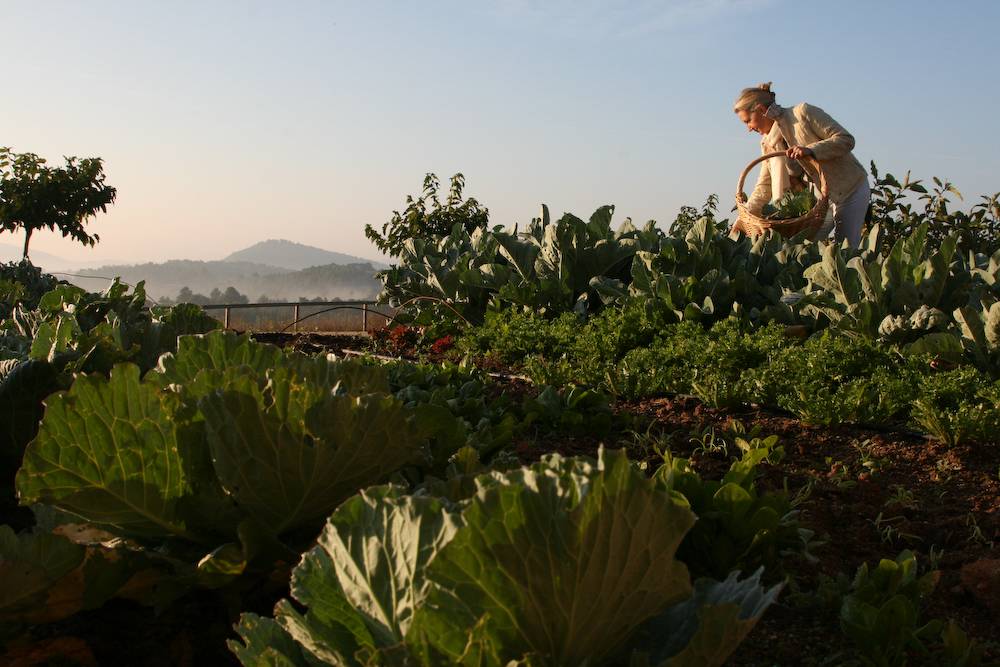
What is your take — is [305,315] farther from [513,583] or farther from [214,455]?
[513,583]

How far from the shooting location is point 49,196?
71.9 ft

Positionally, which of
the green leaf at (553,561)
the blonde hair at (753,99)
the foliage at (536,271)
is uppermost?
the blonde hair at (753,99)

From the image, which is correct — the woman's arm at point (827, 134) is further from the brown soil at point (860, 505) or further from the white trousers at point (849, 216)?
the brown soil at point (860, 505)

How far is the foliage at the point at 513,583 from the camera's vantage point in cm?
120

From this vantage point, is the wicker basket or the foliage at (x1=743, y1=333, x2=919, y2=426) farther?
the wicker basket

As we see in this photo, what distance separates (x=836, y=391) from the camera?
4801mm

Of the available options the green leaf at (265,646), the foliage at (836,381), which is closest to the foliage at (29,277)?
the foliage at (836,381)

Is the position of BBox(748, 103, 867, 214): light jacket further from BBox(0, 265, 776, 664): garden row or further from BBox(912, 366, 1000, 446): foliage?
BBox(0, 265, 776, 664): garden row

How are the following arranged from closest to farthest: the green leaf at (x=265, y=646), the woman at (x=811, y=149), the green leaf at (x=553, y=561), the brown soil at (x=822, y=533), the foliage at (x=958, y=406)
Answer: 1. the green leaf at (x=553, y=561)
2. the green leaf at (x=265, y=646)
3. the brown soil at (x=822, y=533)
4. the foliage at (x=958, y=406)
5. the woman at (x=811, y=149)

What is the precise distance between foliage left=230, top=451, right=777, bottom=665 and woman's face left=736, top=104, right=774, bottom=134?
8.71m

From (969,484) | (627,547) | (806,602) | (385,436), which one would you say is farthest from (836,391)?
(627,547)

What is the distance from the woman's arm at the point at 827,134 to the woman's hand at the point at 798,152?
126 millimetres

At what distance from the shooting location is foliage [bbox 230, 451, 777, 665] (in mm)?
1196

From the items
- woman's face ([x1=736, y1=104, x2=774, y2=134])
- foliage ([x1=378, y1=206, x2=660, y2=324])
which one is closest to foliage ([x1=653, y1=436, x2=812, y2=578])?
foliage ([x1=378, y1=206, x2=660, y2=324])
